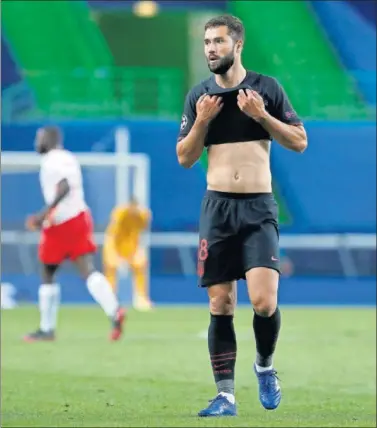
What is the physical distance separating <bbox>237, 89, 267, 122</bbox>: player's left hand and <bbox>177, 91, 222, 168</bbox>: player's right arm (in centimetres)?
12

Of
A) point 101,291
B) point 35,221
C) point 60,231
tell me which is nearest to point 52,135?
point 35,221

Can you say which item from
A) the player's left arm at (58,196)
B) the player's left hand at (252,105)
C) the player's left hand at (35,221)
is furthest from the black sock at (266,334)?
the player's left arm at (58,196)

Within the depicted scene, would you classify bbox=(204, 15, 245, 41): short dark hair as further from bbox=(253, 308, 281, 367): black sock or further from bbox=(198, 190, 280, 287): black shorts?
bbox=(253, 308, 281, 367): black sock

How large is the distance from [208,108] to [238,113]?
252 mm

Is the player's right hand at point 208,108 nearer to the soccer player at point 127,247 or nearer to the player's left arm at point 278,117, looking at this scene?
the player's left arm at point 278,117

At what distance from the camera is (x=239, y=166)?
771cm

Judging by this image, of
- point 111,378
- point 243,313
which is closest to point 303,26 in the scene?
point 243,313

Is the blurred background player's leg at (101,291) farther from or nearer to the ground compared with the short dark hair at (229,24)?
nearer to the ground

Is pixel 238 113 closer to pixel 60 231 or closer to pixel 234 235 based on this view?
pixel 234 235

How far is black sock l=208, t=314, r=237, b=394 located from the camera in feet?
25.6

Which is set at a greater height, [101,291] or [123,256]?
[101,291]

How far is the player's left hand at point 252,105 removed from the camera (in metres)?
7.35

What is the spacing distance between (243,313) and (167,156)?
293 inches

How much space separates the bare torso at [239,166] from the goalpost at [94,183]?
16781 mm
